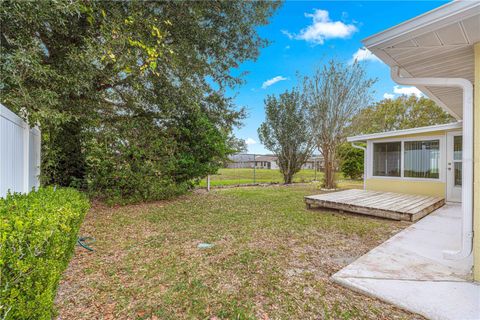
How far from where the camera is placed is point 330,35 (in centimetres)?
836

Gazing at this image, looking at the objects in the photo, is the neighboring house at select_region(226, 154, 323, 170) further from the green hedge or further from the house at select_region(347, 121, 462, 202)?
the green hedge

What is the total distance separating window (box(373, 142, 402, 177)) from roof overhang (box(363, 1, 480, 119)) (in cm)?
470

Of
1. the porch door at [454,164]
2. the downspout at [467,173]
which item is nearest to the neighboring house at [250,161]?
the porch door at [454,164]

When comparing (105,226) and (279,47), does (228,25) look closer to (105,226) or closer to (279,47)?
(279,47)

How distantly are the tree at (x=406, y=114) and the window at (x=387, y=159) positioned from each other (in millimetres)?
9005

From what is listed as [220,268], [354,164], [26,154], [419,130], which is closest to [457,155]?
[419,130]

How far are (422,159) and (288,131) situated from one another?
634 centimetres

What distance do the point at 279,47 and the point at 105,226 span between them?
7868 millimetres

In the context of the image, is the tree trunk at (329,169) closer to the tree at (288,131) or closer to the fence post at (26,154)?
the tree at (288,131)

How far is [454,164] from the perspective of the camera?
6262mm

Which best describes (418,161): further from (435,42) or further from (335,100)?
(435,42)

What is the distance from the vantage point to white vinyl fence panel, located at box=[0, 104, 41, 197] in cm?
260

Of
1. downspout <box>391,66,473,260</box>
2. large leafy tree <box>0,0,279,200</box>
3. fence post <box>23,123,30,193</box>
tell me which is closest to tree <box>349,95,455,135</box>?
large leafy tree <box>0,0,279,200</box>

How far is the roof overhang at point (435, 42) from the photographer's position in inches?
77.4
